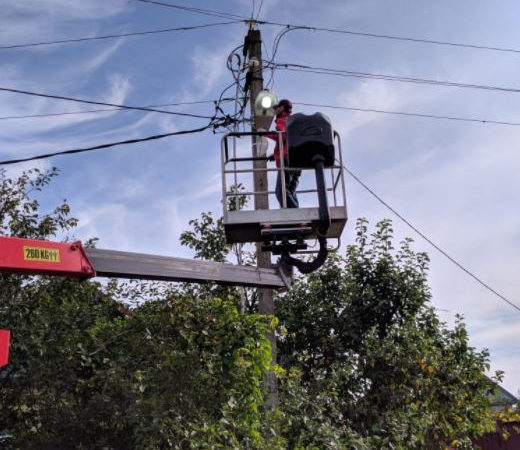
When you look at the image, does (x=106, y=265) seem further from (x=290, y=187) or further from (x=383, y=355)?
(x=383, y=355)

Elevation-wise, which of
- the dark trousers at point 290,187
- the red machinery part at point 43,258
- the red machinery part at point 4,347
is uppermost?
the dark trousers at point 290,187

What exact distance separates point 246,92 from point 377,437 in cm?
696

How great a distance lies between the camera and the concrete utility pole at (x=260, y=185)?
915cm

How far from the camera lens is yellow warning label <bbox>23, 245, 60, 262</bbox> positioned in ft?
18.3

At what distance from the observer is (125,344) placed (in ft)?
31.7

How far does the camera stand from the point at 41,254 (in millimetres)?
5676

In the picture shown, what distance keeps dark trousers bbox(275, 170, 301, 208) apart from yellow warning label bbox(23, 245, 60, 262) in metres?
2.67

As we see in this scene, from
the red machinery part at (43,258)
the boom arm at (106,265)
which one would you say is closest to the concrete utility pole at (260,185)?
the boom arm at (106,265)

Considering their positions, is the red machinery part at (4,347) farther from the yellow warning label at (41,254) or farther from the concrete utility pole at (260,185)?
the concrete utility pole at (260,185)

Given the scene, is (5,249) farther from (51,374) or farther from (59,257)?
(51,374)

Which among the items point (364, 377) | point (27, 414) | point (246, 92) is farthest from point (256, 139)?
point (27, 414)

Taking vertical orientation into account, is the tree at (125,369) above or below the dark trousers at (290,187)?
below

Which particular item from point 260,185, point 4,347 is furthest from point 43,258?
point 260,185

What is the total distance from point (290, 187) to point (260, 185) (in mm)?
3629
